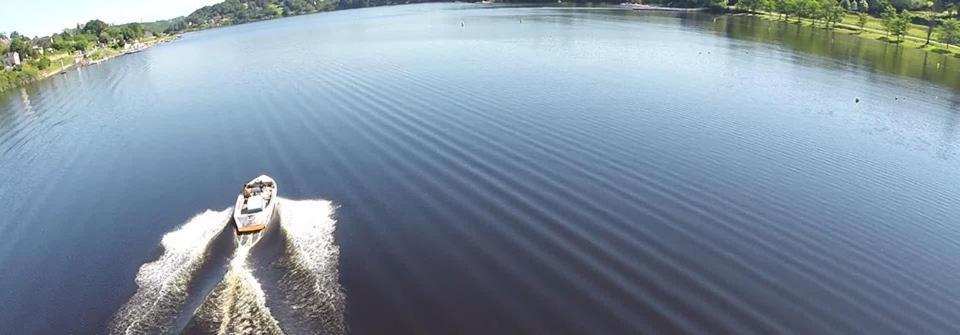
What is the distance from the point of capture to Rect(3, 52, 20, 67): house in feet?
276

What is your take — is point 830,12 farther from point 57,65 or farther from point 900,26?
point 57,65

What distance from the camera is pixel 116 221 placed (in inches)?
998

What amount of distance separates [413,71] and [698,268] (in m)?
41.1

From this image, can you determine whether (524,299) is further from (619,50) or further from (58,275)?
(619,50)

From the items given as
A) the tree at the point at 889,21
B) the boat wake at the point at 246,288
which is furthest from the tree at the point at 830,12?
the boat wake at the point at 246,288

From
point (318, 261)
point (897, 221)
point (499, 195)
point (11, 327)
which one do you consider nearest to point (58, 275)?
point (11, 327)

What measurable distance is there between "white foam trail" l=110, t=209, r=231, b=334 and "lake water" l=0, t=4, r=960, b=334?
0.10 meters

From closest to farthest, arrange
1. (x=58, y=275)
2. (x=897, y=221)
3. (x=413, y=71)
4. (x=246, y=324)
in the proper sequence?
(x=246, y=324), (x=58, y=275), (x=897, y=221), (x=413, y=71)

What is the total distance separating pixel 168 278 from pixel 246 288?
134 inches

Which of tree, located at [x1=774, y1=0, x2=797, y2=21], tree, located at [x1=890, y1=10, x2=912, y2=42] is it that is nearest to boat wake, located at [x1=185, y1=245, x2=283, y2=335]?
tree, located at [x1=890, y1=10, x2=912, y2=42]

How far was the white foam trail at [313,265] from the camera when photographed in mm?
17125

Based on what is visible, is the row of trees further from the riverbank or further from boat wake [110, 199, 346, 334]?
the riverbank

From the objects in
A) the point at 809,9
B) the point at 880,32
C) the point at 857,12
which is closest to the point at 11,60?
the point at 809,9

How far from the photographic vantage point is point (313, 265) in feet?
65.5
